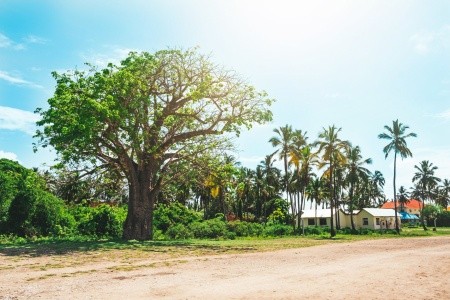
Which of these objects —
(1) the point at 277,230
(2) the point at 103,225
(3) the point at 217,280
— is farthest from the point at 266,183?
(3) the point at 217,280

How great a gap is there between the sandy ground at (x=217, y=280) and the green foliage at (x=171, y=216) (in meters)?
25.0

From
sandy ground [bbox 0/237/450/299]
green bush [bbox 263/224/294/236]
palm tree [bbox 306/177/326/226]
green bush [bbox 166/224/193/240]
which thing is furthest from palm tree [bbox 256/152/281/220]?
sandy ground [bbox 0/237/450/299]

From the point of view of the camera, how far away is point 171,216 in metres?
40.8

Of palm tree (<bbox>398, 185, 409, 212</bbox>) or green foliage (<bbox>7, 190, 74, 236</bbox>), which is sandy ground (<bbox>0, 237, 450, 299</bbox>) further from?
palm tree (<bbox>398, 185, 409, 212</bbox>)

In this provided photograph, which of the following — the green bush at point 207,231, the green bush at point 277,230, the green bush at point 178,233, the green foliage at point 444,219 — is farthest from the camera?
the green foliage at point 444,219

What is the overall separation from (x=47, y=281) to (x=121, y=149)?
1475 centimetres

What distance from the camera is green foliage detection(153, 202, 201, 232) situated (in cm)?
3891

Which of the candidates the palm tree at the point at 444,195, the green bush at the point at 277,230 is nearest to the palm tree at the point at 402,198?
the palm tree at the point at 444,195

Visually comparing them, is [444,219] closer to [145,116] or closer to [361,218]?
[361,218]

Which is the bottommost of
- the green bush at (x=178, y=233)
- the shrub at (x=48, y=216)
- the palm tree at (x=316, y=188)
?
the green bush at (x=178, y=233)

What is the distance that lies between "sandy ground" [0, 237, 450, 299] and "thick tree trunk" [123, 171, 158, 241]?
11206 millimetres

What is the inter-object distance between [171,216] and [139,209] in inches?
620

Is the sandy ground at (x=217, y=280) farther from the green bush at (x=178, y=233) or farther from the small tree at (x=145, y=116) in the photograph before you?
the green bush at (x=178, y=233)

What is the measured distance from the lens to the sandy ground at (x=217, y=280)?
7.78 metres
